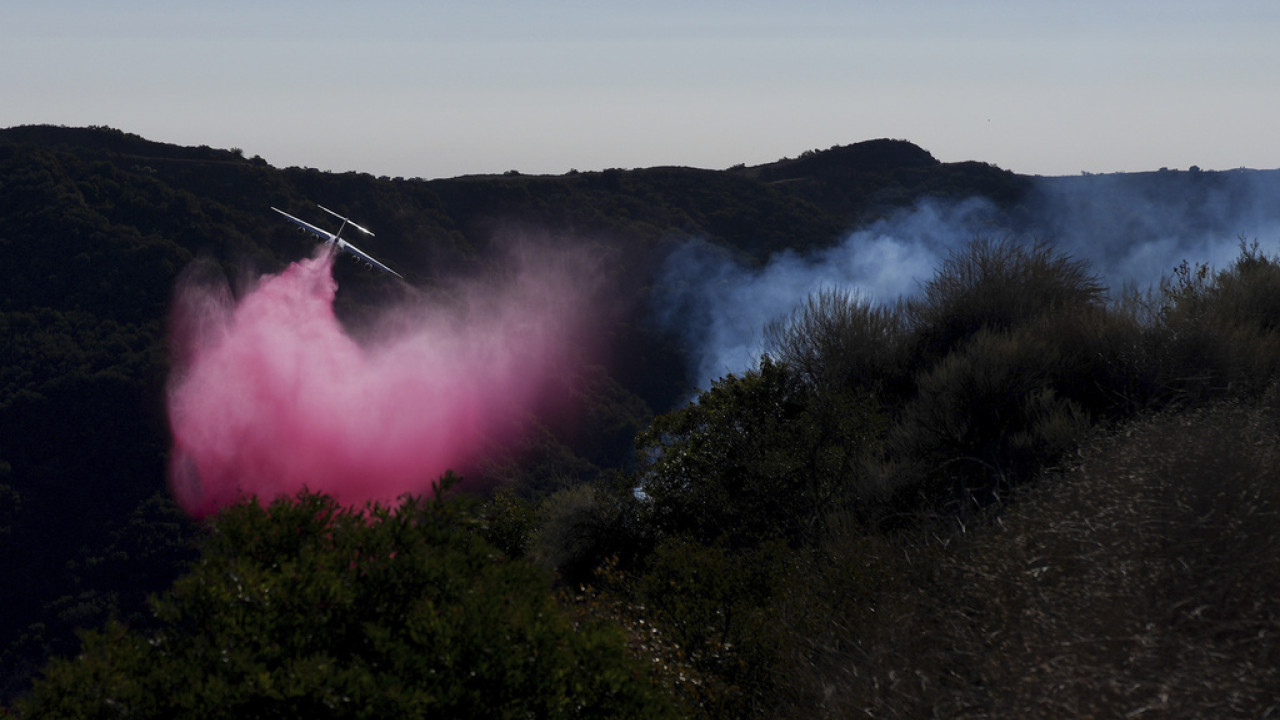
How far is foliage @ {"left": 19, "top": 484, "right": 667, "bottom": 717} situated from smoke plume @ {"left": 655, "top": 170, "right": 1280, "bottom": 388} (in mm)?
72581

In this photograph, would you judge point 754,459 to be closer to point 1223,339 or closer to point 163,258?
point 1223,339

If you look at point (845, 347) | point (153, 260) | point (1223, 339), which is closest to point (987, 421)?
point (1223, 339)

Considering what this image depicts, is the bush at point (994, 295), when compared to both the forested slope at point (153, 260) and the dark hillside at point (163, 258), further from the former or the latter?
the dark hillside at point (163, 258)

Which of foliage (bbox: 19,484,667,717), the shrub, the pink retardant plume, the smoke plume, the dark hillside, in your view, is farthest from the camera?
the smoke plume

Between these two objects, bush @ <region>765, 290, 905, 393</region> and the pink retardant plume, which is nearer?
bush @ <region>765, 290, 905, 393</region>

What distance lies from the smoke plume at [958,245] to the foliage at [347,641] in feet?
238

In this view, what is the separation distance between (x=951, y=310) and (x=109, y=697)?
59.6 ft

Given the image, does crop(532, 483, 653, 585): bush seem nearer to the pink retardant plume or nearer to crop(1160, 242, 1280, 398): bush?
crop(1160, 242, 1280, 398): bush

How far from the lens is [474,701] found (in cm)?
706

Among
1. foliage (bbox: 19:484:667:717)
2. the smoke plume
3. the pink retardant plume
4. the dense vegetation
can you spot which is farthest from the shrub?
the smoke plume

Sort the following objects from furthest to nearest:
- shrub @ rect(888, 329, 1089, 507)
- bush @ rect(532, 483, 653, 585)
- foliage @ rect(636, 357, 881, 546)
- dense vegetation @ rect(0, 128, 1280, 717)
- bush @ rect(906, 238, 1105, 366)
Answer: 1. bush @ rect(532, 483, 653, 585)
2. bush @ rect(906, 238, 1105, 366)
3. foliage @ rect(636, 357, 881, 546)
4. shrub @ rect(888, 329, 1089, 507)
5. dense vegetation @ rect(0, 128, 1280, 717)

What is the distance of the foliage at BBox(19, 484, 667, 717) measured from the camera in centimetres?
674

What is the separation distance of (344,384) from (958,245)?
5274cm

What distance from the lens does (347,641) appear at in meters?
7.43
